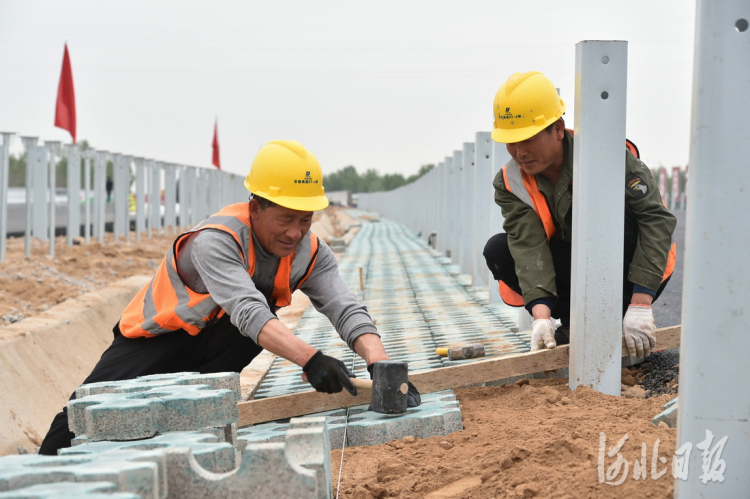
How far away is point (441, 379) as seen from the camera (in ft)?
12.5

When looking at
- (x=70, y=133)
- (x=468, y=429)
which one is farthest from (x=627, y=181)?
(x=70, y=133)

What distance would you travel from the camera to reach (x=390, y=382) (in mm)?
3398

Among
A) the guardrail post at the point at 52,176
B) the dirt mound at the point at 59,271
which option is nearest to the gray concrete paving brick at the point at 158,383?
the dirt mound at the point at 59,271

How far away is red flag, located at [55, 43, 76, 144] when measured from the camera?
53.0ft

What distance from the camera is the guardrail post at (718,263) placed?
1.91 m

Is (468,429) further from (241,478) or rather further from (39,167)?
(39,167)

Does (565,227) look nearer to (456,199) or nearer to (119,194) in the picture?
(456,199)

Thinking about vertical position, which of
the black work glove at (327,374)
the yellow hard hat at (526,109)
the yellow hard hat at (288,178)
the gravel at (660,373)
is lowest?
the gravel at (660,373)

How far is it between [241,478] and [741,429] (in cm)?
123

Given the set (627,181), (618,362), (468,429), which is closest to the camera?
(468,429)

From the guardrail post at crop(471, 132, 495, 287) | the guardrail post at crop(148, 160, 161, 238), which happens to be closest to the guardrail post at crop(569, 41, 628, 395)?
the guardrail post at crop(471, 132, 495, 287)

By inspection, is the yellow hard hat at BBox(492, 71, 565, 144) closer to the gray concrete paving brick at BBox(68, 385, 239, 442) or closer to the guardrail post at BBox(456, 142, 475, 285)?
the gray concrete paving brick at BBox(68, 385, 239, 442)

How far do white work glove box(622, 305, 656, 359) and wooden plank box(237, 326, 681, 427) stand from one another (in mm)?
74

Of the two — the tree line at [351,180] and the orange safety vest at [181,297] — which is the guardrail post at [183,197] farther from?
the tree line at [351,180]
